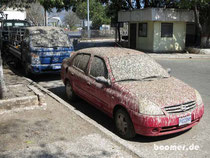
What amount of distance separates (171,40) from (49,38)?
13190 mm

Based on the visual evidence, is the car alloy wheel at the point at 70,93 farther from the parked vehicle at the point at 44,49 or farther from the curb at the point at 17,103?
the parked vehicle at the point at 44,49

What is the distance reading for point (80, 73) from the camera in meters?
6.81

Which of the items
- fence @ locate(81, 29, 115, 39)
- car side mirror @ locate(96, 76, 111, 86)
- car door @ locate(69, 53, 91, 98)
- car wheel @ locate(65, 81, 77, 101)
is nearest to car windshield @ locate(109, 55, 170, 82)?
car side mirror @ locate(96, 76, 111, 86)

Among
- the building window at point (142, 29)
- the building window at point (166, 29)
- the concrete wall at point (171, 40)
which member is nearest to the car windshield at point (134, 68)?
the concrete wall at point (171, 40)

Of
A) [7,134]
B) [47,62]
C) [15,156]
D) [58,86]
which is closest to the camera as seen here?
[15,156]

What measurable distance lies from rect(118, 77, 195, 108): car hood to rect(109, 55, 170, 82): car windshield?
210 millimetres

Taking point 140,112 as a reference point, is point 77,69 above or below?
above

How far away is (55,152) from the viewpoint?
176 inches

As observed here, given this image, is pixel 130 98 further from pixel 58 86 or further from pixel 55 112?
pixel 58 86

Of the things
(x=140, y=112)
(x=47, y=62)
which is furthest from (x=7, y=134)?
(x=47, y=62)

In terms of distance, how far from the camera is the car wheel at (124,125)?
5.02m

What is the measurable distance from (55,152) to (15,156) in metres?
0.63

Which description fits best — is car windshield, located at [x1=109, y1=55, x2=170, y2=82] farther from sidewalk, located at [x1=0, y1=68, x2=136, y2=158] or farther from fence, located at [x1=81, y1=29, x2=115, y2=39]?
fence, located at [x1=81, y1=29, x2=115, y2=39]

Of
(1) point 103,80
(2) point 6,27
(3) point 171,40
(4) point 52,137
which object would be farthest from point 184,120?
(3) point 171,40
